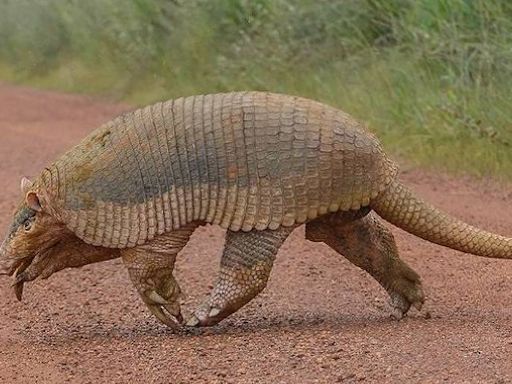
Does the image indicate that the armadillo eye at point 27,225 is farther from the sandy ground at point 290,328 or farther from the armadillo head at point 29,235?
the sandy ground at point 290,328

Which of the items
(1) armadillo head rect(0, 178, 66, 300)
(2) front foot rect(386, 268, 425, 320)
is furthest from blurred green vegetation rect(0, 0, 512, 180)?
(1) armadillo head rect(0, 178, 66, 300)

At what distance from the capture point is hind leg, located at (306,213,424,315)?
6211 mm

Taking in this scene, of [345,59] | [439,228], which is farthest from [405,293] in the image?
[345,59]

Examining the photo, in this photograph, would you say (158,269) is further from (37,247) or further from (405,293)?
(405,293)

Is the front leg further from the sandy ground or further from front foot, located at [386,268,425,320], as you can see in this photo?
front foot, located at [386,268,425,320]

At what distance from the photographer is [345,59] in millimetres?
13820

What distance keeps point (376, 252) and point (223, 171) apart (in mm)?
961

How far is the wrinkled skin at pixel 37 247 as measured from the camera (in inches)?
237

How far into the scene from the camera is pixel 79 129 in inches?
634

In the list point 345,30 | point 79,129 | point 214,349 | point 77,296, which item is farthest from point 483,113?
point 79,129

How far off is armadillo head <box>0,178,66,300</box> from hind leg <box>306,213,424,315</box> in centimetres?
120

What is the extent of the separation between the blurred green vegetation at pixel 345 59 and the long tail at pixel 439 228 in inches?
159

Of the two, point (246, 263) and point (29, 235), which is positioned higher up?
point (29, 235)

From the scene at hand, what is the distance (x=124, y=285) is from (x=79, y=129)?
28.9ft
